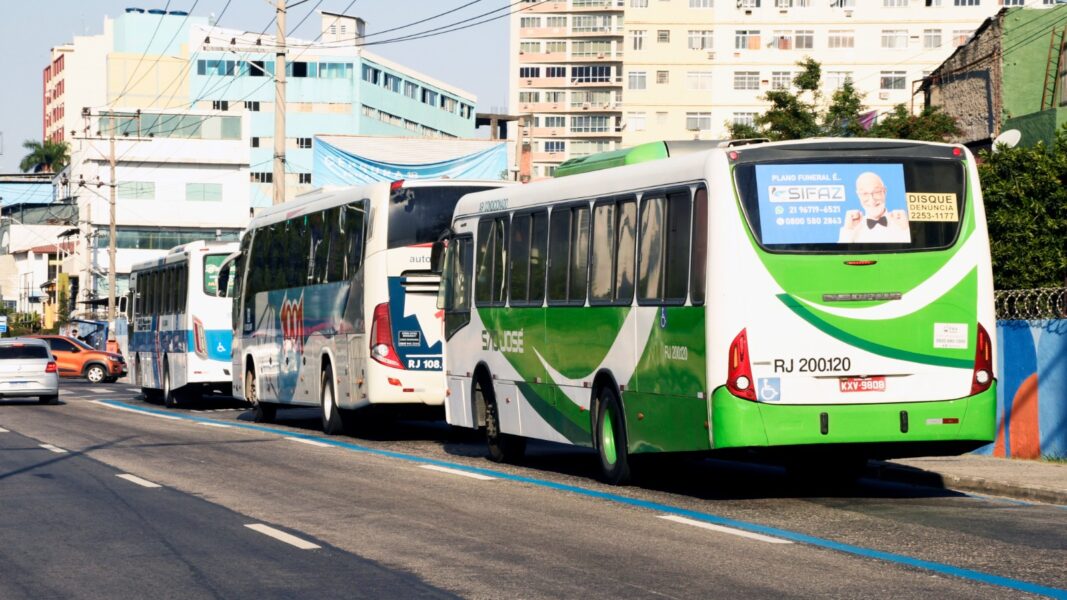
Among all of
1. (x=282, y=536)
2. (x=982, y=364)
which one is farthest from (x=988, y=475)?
(x=282, y=536)

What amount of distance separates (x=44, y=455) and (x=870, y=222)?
39.5 ft

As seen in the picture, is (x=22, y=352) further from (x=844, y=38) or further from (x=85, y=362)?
(x=844, y=38)

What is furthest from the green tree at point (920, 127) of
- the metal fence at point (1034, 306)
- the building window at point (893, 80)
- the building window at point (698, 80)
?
the building window at point (893, 80)

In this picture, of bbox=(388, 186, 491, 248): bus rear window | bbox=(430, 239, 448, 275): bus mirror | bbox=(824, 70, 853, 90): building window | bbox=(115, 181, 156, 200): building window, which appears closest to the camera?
bbox=(430, 239, 448, 275): bus mirror

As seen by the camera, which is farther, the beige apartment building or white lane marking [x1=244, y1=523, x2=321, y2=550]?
the beige apartment building

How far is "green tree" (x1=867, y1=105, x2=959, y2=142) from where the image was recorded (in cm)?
3825

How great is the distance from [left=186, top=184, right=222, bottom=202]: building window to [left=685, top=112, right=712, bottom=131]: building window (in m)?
33.2

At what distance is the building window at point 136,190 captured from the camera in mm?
111750

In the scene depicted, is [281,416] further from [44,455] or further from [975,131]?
[975,131]

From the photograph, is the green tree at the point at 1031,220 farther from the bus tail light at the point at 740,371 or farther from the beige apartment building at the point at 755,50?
the beige apartment building at the point at 755,50

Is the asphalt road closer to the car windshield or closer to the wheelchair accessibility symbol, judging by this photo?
the wheelchair accessibility symbol

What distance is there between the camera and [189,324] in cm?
3591

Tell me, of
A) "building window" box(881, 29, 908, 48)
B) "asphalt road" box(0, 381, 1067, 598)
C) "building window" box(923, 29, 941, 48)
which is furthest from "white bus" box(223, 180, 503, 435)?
"building window" box(923, 29, 941, 48)

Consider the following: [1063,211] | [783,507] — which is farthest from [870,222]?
[1063,211]
